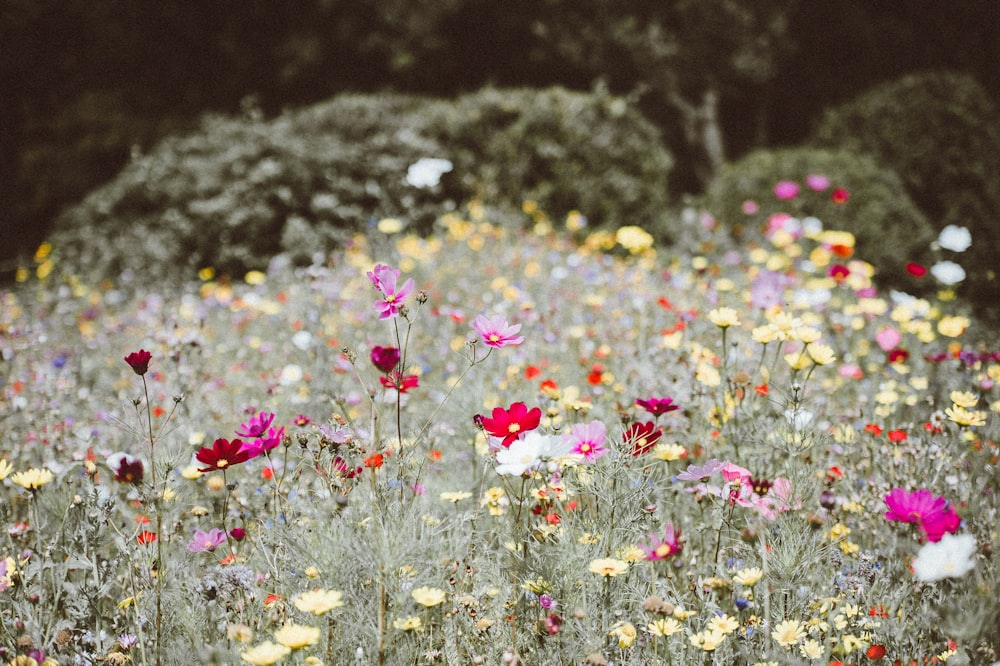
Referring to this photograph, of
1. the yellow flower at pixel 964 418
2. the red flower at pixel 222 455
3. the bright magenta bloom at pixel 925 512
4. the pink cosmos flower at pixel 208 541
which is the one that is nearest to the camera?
the bright magenta bloom at pixel 925 512

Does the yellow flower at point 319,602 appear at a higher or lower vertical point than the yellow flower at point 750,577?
higher

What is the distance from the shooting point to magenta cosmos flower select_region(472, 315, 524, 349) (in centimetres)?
142

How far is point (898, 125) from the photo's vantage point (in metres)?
6.48

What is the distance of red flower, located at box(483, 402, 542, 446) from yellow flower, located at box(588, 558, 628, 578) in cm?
28

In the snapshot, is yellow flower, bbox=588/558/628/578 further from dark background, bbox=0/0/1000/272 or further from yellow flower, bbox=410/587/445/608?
dark background, bbox=0/0/1000/272

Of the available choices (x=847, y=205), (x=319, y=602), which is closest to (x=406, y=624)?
(x=319, y=602)

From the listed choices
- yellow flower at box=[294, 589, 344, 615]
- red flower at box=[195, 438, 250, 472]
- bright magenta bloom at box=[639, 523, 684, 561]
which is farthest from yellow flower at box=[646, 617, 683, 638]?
red flower at box=[195, 438, 250, 472]

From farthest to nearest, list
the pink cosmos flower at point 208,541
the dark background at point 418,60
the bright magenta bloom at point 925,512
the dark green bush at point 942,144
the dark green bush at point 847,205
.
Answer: the dark background at point 418,60
the dark green bush at point 942,144
the dark green bush at point 847,205
the pink cosmos flower at point 208,541
the bright magenta bloom at point 925,512

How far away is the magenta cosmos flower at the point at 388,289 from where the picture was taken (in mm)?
1381

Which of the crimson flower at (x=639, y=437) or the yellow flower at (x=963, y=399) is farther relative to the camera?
the yellow flower at (x=963, y=399)

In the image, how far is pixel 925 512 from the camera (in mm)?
1234

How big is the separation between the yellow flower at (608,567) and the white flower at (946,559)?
0.46m

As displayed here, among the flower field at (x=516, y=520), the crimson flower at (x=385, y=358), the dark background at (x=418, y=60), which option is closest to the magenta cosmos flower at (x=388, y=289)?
the flower field at (x=516, y=520)

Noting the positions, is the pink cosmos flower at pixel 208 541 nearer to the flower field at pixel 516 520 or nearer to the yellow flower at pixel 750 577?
the flower field at pixel 516 520
